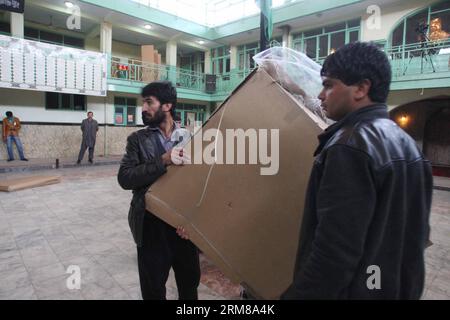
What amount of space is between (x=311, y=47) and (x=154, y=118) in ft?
35.3

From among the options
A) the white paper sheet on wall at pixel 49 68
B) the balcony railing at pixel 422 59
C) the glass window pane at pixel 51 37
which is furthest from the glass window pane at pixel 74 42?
the balcony railing at pixel 422 59

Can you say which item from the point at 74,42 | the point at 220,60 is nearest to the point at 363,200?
the point at 74,42

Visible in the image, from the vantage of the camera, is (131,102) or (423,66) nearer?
(423,66)

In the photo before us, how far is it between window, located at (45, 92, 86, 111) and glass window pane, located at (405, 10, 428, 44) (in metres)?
10.6

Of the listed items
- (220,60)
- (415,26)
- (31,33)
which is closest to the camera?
(415,26)

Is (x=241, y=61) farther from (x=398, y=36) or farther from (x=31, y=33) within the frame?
(x=31, y=33)

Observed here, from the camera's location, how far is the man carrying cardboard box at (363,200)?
2.33ft

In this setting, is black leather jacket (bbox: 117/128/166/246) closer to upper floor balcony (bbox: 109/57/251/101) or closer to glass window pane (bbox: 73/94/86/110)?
upper floor balcony (bbox: 109/57/251/101)

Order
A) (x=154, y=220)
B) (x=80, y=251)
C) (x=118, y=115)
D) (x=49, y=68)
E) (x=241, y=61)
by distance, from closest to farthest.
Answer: (x=154, y=220)
(x=80, y=251)
(x=49, y=68)
(x=118, y=115)
(x=241, y=61)

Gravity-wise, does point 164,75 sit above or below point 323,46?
below

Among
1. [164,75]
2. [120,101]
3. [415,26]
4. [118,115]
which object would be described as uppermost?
[415,26]

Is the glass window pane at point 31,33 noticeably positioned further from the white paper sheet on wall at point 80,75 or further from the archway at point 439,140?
the archway at point 439,140

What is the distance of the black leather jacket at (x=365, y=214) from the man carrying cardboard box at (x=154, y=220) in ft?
2.76

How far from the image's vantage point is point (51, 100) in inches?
386
